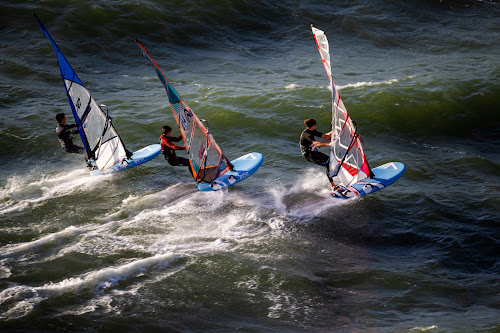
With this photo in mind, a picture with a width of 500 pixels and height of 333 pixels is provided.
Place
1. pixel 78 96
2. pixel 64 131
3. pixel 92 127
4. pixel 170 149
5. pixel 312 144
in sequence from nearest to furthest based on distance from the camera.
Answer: pixel 312 144
pixel 170 149
pixel 78 96
pixel 92 127
pixel 64 131

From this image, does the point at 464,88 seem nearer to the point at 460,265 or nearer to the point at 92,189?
the point at 460,265

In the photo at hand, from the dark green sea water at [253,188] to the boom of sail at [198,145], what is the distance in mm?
754

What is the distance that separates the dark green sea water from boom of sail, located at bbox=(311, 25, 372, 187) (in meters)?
0.86

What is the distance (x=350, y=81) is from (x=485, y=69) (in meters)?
5.07

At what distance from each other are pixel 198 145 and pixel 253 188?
2075 millimetres

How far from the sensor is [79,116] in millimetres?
14211

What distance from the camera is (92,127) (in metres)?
14.5

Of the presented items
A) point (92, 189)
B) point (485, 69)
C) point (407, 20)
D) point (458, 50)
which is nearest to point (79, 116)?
point (92, 189)

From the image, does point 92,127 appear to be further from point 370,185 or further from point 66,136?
point 370,185

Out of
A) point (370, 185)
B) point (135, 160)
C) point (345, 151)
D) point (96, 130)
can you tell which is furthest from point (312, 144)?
point (96, 130)

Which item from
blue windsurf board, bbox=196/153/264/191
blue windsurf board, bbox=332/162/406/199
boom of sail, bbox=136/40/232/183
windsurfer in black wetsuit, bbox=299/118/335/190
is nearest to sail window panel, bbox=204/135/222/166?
boom of sail, bbox=136/40/232/183

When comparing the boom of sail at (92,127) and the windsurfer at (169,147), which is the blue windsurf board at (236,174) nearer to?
the windsurfer at (169,147)

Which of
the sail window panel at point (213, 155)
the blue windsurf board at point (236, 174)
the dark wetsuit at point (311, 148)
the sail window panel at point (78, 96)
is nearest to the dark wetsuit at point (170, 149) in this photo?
the sail window panel at point (213, 155)

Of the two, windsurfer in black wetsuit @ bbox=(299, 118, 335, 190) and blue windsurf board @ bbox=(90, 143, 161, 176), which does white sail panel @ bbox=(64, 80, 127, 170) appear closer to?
blue windsurf board @ bbox=(90, 143, 161, 176)
